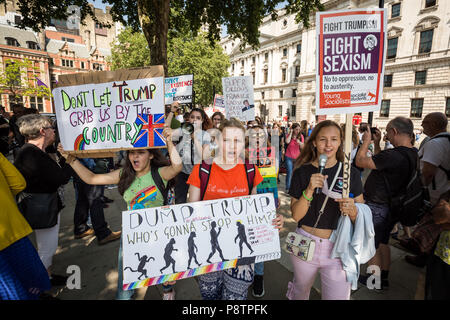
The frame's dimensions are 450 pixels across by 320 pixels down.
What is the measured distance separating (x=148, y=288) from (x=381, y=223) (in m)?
2.98

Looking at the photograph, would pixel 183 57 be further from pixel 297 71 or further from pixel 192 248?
pixel 192 248

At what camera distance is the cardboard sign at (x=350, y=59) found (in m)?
1.77

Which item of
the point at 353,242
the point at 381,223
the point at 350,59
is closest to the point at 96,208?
the point at 353,242

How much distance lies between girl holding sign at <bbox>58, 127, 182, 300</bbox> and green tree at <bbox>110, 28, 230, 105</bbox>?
2487cm

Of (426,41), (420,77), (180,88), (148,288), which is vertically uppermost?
(426,41)

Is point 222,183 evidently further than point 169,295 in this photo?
No

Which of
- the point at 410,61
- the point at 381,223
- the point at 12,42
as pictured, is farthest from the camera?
the point at 12,42

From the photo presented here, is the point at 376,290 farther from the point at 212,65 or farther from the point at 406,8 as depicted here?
the point at 406,8

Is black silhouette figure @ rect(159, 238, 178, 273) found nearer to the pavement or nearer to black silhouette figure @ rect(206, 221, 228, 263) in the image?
black silhouette figure @ rect(206, 221, 228, 263)

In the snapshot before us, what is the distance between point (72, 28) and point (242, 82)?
70451 mm

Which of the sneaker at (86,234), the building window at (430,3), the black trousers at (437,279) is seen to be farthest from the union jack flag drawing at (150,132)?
the building window at (430,3)

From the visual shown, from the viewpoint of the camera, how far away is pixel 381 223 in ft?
8.79

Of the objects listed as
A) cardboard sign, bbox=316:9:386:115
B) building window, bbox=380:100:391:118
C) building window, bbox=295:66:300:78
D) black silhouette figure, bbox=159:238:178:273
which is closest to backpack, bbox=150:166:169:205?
black silhouette figure, bbox=159:238:178:273

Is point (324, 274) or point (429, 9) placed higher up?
point (429, 9)
